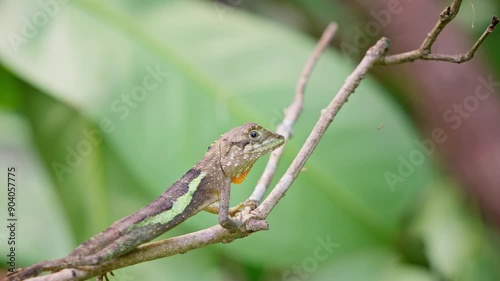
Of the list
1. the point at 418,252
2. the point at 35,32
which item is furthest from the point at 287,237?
the point at 35,32

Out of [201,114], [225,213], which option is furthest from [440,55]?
[201,114]

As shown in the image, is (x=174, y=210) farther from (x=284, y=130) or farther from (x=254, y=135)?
(x=284, y=130)

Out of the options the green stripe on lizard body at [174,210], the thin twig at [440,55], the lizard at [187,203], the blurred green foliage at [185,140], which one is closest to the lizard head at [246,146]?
the lizard at [187,203]

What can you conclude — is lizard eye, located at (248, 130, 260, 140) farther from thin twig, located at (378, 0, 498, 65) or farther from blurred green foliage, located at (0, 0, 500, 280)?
blurred green foliage, located at (0, 0, 500, 280)

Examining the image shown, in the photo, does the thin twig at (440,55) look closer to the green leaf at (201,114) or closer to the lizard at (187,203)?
the lizard at (187,203)

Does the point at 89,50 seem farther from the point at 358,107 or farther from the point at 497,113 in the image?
the point at 497,113
